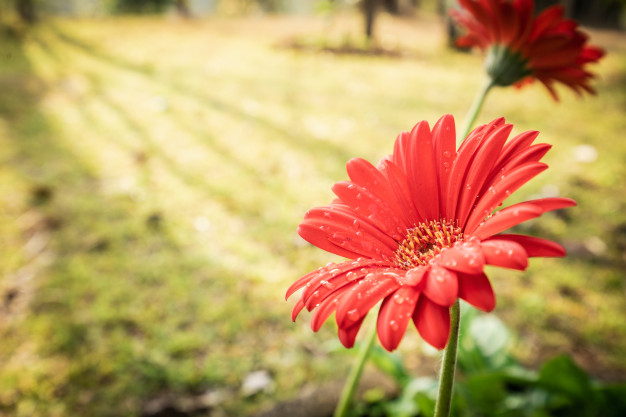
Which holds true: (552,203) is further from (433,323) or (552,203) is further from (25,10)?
(25,10)

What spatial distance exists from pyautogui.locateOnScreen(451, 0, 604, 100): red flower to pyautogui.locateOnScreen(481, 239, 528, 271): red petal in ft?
2.02

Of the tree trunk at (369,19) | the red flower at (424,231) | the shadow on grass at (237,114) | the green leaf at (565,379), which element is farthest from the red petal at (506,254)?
the tree trunk at (369,19)

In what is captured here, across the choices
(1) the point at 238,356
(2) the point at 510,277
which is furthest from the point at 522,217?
(2) the point at 510,277

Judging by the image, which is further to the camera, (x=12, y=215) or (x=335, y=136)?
(x=335, y=136)

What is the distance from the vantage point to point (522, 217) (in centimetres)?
48

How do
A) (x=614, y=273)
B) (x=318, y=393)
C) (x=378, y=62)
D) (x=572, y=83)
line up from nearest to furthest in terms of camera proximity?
1. (x=572, y=83)
2. (x=318, y=393)
3. (x=614, y=273)
4. (x=378, y=62)

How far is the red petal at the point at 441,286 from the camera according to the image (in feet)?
1.50

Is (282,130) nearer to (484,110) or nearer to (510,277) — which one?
(484,110)

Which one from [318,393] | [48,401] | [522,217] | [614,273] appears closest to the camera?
[522,217]

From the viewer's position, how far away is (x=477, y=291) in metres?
0.49

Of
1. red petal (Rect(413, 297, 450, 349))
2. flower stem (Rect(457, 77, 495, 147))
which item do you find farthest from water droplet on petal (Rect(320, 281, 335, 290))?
flower stem (Rect(457, 77, 495, 147))

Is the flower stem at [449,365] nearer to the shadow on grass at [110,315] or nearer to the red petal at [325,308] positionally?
the red petal at [325,308]

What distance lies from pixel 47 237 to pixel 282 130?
2.04 metres

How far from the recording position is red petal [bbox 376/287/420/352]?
476mm
